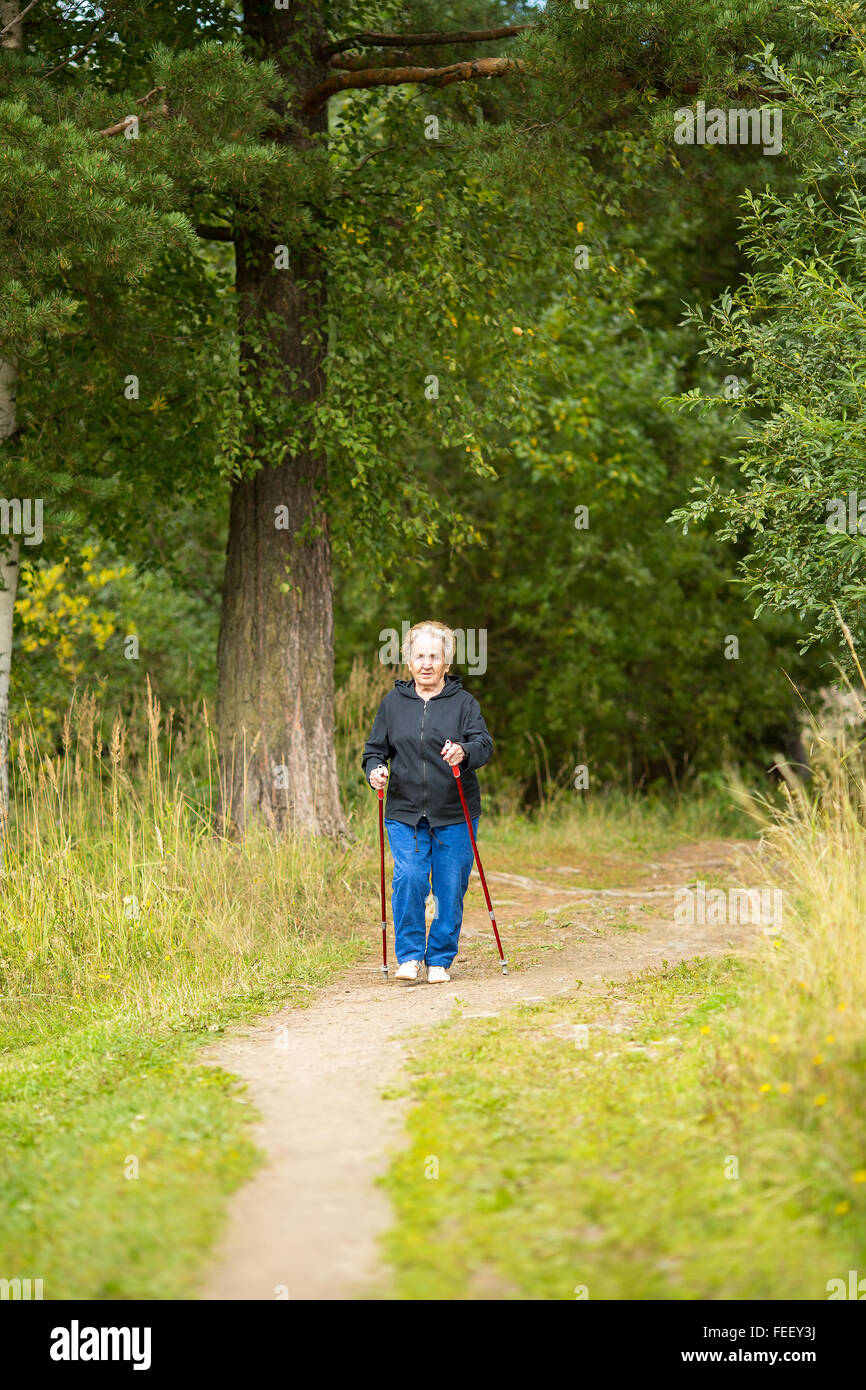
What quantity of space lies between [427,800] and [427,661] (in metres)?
0.71

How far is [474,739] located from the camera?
6984 millimetres

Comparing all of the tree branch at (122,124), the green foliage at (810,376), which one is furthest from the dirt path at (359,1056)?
the tree branch at (122,124)

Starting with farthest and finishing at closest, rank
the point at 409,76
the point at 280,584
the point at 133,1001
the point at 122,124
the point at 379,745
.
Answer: the point at 280,584, the point at 409,76, the point at 122,124, the point at 379,745, the point at 133,1001

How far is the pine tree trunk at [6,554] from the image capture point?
8742mm

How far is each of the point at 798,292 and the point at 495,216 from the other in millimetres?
3745

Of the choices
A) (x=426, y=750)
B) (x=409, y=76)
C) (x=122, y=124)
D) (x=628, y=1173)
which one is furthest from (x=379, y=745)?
(x=409, y=76)

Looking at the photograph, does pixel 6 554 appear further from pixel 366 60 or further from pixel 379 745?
pixel 366 60

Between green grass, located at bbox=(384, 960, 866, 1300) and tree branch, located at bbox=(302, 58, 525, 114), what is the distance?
630cm

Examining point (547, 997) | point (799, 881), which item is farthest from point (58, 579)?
point (799, 881)

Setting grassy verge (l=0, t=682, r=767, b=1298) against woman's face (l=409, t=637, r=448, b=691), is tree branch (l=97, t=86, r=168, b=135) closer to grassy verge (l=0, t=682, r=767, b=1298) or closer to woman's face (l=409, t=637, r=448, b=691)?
grassy verge (l=0, t=682, r=767, b=1298)

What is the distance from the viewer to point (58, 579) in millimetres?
14828

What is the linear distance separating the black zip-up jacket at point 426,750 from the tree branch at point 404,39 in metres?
5.11

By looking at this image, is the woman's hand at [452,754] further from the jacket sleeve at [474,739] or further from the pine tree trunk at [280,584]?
the pine tree trunk at [280,584]
